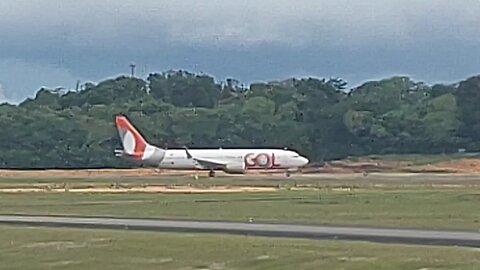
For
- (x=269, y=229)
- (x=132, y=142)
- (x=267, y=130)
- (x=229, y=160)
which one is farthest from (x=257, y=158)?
(x=269, y=229)

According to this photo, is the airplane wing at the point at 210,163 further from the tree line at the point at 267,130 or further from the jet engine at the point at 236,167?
the tree line at the point at 267,130

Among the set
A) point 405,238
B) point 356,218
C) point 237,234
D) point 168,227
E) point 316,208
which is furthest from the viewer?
point 316,208

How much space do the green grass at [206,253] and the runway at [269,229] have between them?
1.71 meters

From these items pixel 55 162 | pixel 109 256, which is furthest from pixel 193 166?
pixel 109 256

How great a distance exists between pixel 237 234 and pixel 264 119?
5804 inches

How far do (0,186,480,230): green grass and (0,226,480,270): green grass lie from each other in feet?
30.3

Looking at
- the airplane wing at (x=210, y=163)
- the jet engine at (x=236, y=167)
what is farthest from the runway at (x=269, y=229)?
the jet engine at (x=236, y=167)

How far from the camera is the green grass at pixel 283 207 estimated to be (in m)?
47.1

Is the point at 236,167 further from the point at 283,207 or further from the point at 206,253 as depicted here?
the point at 206,253

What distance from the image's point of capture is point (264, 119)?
185750mm

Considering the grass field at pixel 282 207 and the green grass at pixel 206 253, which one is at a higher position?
the grass field at pixel 282 207

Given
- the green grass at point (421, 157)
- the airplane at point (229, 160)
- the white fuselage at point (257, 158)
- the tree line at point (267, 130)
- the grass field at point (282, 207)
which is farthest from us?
the tree line at point (267, 130)

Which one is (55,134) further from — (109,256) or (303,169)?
(109,256)

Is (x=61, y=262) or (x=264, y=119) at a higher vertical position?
(x=264, y=119)
